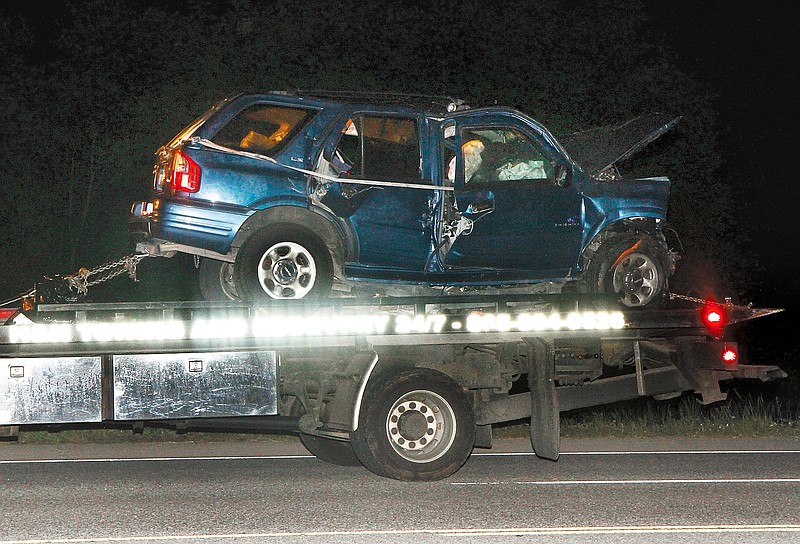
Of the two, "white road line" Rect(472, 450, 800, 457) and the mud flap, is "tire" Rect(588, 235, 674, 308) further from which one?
"white road line" Rect(472, 450, 800, 457)

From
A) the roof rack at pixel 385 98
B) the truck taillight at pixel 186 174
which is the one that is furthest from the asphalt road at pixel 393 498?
the roof rack at pixel 385 98

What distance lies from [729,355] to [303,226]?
12.4ft

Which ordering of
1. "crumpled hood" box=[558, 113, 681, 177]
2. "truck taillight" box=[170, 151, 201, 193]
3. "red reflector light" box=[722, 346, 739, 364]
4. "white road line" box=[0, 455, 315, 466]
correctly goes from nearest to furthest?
"truck taillight" box=[170, 151, 201, 193] → "red reflector light" box=[722, 346, 739, 364] → "crumpled hood" box=[558, 113, 681, 177] → "white road line" box=[0, 455, 315, 466]

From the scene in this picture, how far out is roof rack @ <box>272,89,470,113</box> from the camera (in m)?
9.52

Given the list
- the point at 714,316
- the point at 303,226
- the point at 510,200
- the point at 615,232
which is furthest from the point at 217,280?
the point at 714,316

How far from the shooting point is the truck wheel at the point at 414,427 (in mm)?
9070

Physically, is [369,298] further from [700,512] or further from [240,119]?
[700,512]

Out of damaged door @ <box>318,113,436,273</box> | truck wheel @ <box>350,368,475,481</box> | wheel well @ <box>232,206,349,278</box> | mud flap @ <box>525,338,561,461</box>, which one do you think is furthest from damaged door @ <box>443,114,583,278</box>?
truck wheel @ <box>350,368,475,481</box>

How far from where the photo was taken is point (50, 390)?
880cm

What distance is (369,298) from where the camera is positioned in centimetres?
915

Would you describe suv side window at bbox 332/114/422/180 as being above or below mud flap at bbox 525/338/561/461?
above

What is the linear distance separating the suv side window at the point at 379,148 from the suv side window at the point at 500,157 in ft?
1.49

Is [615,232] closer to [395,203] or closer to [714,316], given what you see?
[714,316]

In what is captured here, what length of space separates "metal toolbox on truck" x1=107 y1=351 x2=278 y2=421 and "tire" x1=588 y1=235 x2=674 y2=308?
9.51 ft
